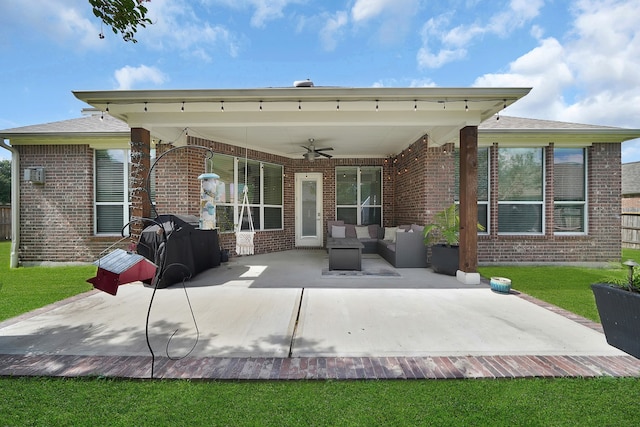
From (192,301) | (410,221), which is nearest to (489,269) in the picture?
(410,221)

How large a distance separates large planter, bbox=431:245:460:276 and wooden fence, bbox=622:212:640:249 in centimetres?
859

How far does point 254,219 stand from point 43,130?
5157 mm

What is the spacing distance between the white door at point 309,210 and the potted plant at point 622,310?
717 cm

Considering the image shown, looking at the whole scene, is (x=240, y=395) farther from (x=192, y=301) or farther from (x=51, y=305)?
(x=51, y=305)

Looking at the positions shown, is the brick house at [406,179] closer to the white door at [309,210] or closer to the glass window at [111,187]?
the glass window at [111,187]

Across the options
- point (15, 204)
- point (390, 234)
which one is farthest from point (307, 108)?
point (15, 204)

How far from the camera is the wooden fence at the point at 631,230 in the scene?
9.46 metres

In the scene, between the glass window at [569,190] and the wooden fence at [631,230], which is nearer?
the glass window at [569,190]

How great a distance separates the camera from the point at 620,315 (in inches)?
87.8

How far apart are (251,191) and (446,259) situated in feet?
17.5

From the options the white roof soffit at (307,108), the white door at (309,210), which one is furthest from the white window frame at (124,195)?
the white door at (309,210)

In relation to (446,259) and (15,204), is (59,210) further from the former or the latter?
(446,259)

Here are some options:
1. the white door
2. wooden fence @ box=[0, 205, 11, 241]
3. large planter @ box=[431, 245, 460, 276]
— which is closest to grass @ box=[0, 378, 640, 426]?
large planter @ box=[431, 245, 460, 276]

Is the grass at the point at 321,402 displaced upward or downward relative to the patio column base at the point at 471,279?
downward
